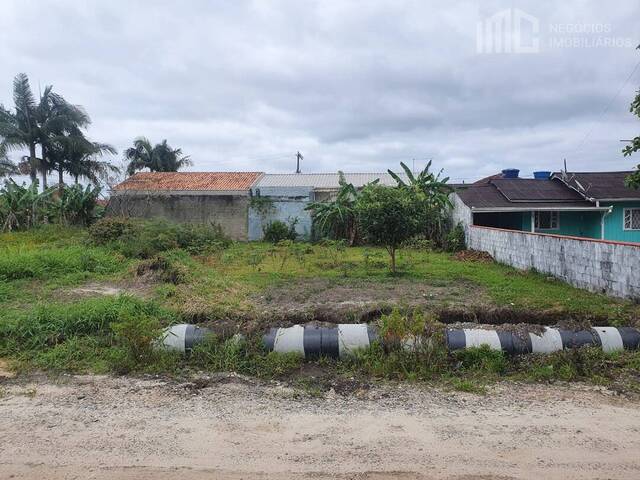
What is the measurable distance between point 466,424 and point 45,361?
14.5 ft

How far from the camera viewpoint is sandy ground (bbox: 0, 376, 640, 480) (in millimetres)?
3035

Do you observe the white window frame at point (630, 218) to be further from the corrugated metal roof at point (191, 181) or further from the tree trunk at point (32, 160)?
the tree trunk at point (32, 160)

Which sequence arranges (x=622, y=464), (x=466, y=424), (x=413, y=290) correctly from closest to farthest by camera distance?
(x=622, y=464) → (x=466, y=424) → (x=413, y=290)

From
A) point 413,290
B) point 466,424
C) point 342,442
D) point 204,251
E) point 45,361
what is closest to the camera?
point 342,442

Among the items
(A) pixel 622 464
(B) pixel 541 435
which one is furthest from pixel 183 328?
(A) pixel 622 464

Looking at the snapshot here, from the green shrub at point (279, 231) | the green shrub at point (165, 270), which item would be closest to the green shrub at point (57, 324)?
the green shrub at point (165, 270)

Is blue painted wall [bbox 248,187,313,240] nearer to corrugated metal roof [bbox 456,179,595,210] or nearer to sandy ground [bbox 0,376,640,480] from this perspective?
corrugated metal roof [bbox 456,179,595,210]

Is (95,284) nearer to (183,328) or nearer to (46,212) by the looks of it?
(183,328)

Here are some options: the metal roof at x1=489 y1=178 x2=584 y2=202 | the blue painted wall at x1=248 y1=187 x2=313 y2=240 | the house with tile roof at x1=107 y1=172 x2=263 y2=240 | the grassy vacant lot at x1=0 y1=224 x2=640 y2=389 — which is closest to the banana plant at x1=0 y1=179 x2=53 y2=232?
the house with tile roof at x1=107 y1=172 x2=263 y2=240

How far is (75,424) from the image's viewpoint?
373 centimetres

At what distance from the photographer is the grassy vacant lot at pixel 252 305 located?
4.95 meters

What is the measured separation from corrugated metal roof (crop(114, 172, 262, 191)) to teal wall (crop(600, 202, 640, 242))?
654 inches

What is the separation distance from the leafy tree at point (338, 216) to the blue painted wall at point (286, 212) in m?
0.71

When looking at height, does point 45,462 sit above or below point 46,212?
below
